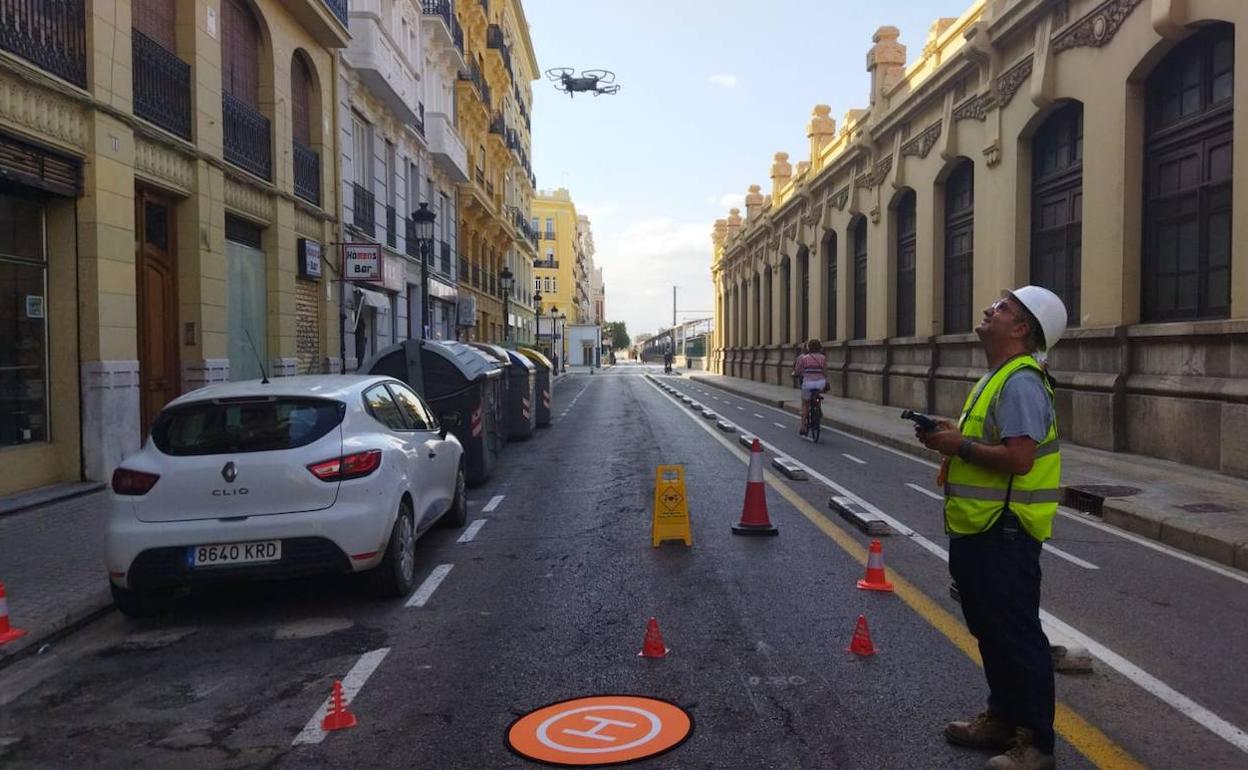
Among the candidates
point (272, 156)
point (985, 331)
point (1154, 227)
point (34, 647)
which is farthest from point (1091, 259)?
point (34, 647)

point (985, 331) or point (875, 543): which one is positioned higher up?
point (985, 331)

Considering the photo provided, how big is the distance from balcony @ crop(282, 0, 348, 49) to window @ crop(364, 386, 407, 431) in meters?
12.1

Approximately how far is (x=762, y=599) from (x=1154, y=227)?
11385 millimetres

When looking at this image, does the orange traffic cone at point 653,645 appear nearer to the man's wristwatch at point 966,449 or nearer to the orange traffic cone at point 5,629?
the man's wristwatch at point 966,449

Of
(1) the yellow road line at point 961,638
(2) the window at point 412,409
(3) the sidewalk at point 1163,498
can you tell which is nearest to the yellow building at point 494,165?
(3) the sidewalk at point 1163,498

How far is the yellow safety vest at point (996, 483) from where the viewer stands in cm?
356

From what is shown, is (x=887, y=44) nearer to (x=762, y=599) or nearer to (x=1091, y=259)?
(x=1091, y=259)

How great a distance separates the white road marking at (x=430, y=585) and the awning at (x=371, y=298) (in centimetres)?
1499

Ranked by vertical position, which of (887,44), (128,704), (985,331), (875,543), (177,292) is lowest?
(128,704)

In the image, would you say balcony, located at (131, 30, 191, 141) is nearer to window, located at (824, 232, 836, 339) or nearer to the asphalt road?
the asphalt road

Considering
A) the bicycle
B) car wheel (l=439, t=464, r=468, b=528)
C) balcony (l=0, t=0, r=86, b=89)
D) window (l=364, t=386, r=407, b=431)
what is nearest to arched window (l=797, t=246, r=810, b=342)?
the bicycle

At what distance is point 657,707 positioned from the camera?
437cm

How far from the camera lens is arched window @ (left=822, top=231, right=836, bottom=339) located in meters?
34.2

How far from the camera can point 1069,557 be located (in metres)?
7.72
